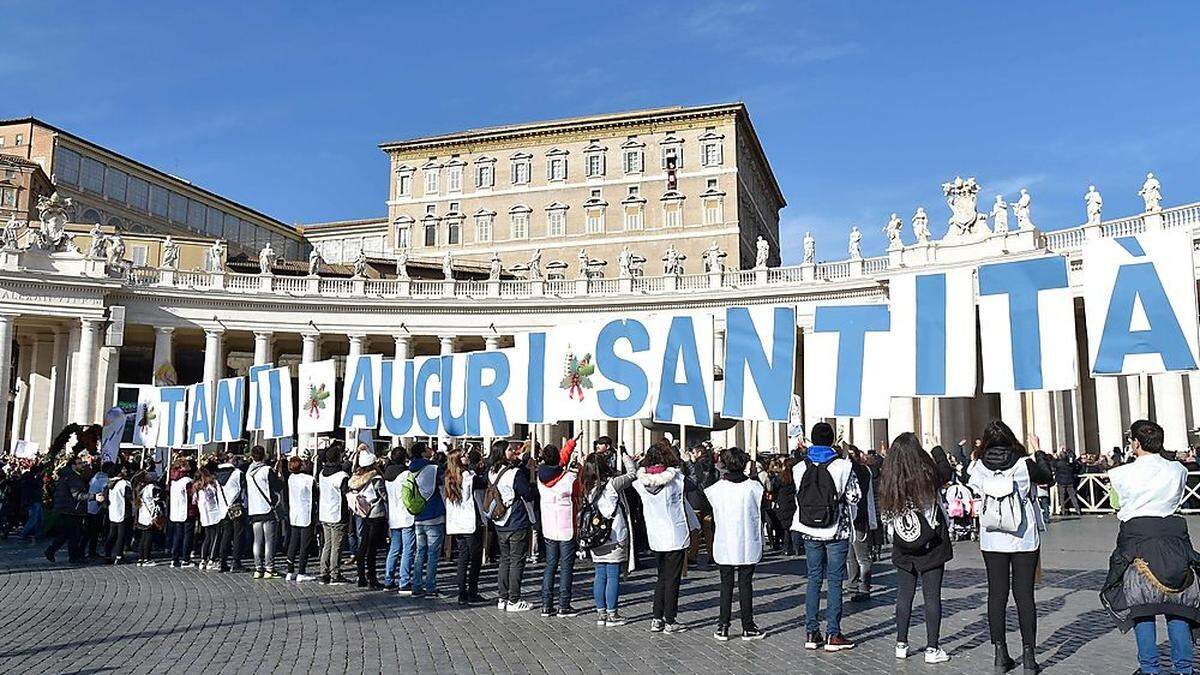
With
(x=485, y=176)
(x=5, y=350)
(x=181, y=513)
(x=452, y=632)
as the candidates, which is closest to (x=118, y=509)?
(x=181, y=513)

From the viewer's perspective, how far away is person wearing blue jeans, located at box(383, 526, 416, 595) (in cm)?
1257

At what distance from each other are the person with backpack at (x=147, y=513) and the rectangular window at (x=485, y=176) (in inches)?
1955

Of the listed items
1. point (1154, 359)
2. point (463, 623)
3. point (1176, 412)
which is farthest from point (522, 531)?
point (1176, 412)

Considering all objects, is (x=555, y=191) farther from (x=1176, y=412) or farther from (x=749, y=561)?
(x=749, y=561)

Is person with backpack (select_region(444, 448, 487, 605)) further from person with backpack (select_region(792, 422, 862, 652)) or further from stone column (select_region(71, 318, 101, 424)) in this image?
stone column (select_region(71, 318, 101, 424))

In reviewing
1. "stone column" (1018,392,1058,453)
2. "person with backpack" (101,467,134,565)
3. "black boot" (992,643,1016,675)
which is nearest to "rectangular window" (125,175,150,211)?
"person with backpack" (101,467,134,565)

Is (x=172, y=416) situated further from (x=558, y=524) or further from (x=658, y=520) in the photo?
(x=658, y=520)

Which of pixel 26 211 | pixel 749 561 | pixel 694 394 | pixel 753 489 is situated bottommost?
pixel 749 561

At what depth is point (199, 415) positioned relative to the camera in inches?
861

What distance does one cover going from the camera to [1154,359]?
31.8 ft

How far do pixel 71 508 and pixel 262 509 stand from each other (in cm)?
515

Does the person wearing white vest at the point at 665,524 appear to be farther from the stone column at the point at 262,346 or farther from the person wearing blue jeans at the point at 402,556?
the stone column at the point at 262,346

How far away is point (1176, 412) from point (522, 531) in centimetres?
2616

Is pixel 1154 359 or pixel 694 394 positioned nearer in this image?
pixel 1154 359
